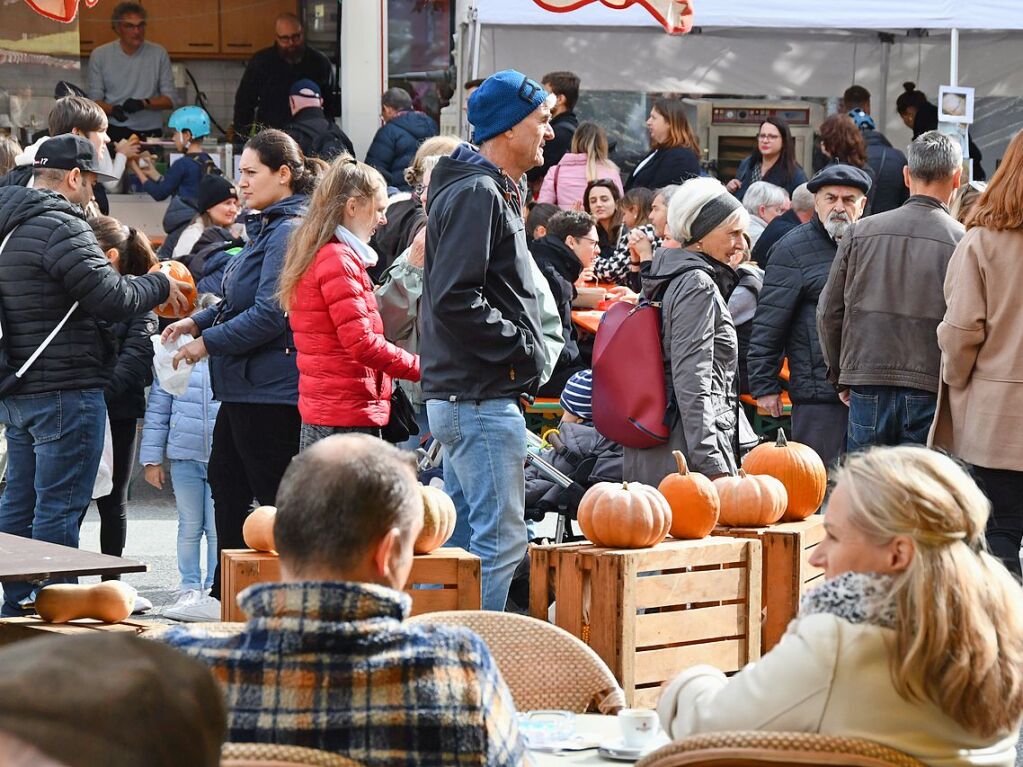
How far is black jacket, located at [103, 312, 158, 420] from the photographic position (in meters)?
6.99

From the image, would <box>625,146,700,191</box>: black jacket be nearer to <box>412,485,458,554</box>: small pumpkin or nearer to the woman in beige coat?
the woman in beige coat

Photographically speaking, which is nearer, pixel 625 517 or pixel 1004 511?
pixel 625 517

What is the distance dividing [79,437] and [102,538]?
45.5 inches

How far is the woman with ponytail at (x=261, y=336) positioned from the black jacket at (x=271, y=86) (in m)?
6.75

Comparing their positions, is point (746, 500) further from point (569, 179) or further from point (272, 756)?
point (569, 179)

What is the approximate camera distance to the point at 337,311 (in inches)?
Answer: 222

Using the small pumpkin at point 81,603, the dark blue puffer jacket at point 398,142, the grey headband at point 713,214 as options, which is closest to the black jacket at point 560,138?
the dark blue puffer jacket at point 398,142

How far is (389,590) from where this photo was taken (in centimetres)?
244

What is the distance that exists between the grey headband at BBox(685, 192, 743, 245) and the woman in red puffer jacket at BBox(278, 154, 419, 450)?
3.83 feet

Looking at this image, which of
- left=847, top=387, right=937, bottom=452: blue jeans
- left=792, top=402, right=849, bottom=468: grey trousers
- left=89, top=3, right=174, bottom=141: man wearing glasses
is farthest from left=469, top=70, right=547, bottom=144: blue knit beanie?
left=89, top=3, right=174, bottom=141: man wearing glasses

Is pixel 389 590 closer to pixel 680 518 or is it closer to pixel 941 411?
pixel 680 518

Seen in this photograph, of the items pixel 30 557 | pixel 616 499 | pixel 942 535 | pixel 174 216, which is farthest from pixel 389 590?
pixel 174 216

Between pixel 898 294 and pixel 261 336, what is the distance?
259 cm

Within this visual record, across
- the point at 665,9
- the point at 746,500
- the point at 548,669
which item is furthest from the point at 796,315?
the point at 548,669
